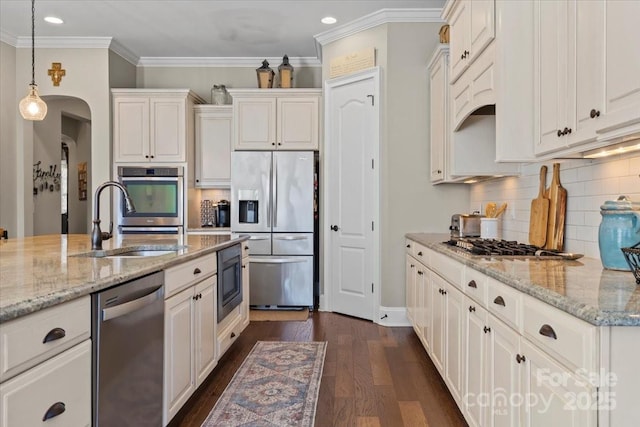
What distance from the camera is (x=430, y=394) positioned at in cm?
272

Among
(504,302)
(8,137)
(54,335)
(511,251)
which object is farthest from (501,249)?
(8,137)

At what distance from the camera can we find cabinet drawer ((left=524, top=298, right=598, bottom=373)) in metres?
1.10

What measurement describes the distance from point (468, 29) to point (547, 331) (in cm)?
203

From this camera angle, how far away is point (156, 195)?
5.18 metres

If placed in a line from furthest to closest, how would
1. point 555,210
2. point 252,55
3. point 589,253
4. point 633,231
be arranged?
point 252,55
point 555,210
point 589,253
point 633,231

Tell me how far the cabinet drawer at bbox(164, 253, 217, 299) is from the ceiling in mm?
2625

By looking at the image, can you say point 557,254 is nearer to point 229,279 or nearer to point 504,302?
point 504,302

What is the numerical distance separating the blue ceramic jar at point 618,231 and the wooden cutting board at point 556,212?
2.39 ft

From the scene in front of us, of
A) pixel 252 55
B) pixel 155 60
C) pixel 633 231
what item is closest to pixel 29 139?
pixel 155 60

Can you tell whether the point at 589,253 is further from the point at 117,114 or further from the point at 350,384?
the point at 117,114

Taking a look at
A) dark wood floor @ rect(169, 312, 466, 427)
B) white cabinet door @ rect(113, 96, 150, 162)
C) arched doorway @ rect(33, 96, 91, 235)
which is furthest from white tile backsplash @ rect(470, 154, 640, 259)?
arched doorway @ rect(33, 96, 91, 235)

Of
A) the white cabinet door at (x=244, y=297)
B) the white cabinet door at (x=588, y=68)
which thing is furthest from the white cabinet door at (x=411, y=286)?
the white cabinet door at (x=588, y=68)

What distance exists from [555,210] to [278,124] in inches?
130

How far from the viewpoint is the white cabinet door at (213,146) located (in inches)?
214
